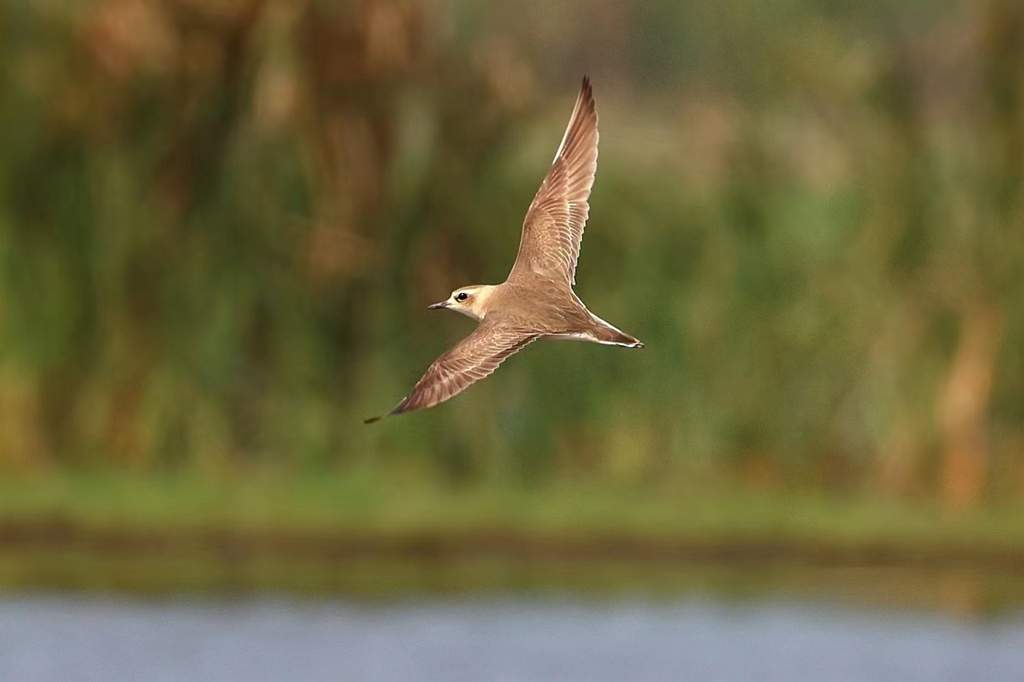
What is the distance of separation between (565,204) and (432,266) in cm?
1101

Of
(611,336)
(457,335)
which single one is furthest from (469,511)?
(611,336)

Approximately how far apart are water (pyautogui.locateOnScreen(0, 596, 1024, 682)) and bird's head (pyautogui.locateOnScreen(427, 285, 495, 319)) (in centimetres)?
900

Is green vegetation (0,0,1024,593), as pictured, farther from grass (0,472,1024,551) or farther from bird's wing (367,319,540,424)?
bird's wing (367,319,540,424)

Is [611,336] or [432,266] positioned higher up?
[432,266]

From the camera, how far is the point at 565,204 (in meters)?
8.87

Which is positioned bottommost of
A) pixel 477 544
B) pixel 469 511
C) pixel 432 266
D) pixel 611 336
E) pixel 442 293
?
pixel 477 544

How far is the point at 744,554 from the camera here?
63.6 feet

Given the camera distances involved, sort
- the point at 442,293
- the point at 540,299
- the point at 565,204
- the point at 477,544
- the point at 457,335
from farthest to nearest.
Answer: the point at 442,293 → the point at 457,335 → the point at 477,544 → the point at 565,204 → the point at 540,299

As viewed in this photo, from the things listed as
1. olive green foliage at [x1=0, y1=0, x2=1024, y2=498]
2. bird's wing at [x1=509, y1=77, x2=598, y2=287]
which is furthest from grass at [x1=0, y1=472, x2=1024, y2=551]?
bird's wing at [x1=509, y1=77, x2=598, y2=287]

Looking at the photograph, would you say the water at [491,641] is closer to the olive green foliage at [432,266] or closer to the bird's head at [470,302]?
the olive green foliage at [432,266]

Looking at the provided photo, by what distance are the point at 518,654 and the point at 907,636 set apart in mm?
2916

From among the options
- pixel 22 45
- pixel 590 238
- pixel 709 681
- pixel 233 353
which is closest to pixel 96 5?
pixel 22 45

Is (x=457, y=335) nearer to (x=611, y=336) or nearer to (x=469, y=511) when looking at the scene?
(x=469, y=511)

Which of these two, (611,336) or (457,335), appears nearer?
(611,336)
